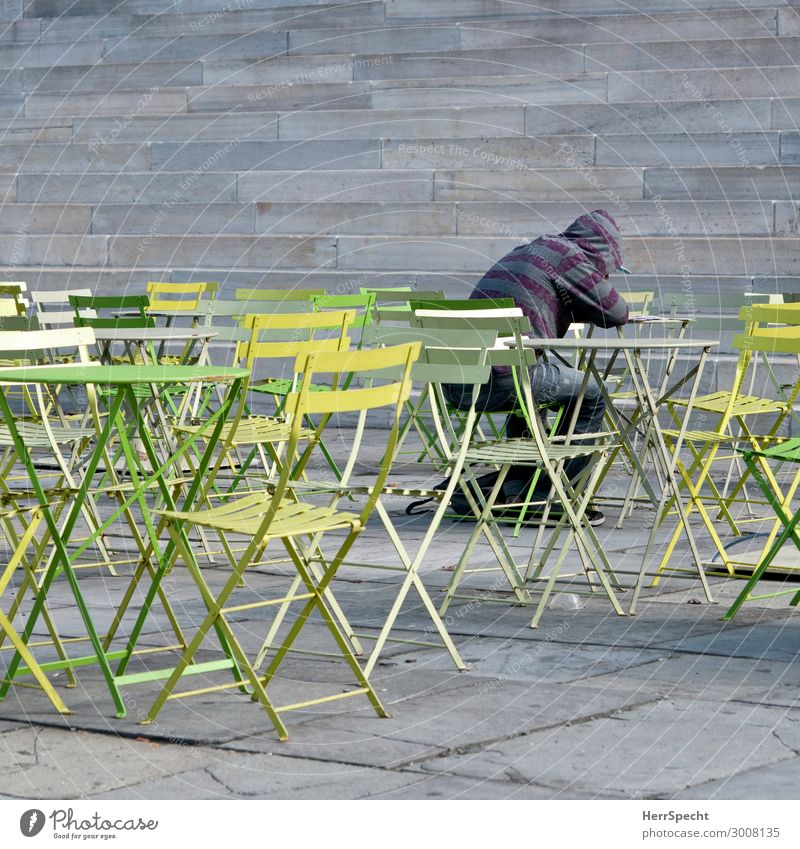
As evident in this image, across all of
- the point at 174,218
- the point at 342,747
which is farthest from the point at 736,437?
the point at 174,218

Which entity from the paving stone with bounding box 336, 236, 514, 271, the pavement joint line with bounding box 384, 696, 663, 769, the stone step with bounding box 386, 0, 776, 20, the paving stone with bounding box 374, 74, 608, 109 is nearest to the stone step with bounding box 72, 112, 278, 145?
the paving stone with bounding box 374, 74, 608, 109

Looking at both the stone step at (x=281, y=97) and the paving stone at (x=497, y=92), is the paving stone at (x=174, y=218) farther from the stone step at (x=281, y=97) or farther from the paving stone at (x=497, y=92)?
the paving stone at (x=497, y=92)

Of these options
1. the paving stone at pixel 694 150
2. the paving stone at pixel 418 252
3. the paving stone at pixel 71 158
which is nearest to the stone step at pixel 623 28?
the paving stone at pixel 694 150

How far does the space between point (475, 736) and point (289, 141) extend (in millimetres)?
9963

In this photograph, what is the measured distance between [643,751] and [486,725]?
43cm

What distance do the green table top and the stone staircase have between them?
23.4 feet

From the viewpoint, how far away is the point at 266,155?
13.3 metres

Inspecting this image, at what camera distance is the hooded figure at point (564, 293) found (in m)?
6.91

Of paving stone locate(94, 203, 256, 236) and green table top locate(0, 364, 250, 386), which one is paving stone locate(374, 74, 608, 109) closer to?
paving stone locate(94, 203, 256, 236)

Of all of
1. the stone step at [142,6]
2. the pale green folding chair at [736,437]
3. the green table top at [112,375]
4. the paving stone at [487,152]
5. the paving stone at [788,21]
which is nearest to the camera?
the green table top at [112,375]

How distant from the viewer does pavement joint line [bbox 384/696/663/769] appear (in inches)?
149
